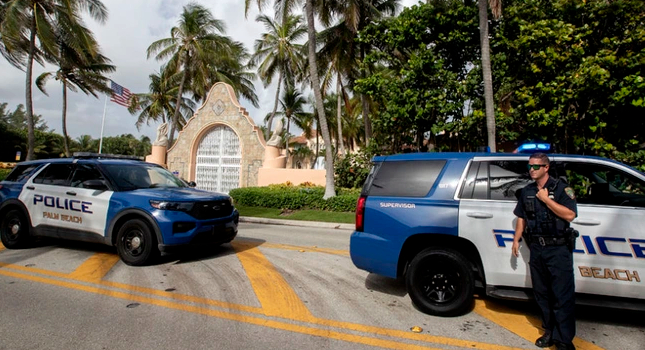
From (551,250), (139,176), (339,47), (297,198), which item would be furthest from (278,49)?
(551,250)

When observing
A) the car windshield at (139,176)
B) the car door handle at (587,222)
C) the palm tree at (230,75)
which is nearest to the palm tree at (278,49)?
the palm tree at (230,75)

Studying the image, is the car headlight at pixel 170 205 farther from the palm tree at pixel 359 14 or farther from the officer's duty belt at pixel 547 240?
the palm tree at pixel 359 14

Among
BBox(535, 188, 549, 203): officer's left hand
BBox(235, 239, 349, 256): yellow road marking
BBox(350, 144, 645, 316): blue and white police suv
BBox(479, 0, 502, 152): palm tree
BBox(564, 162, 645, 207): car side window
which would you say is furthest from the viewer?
BBox(479, 0, 502, 152): palm tree

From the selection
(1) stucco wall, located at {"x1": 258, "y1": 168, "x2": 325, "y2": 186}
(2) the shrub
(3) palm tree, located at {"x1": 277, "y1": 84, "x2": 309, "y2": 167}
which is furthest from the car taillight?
(3) palm tree, located at {"x1": 277, "y1": 84, "x2": 309, "y2": 167}

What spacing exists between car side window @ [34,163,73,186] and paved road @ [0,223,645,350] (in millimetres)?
1420

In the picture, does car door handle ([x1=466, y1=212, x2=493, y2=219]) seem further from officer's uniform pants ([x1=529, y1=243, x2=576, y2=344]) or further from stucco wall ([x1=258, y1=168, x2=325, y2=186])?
stucco wall ([x1=258, y1=168, x2=325, y2=186])

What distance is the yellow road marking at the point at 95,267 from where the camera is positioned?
205 inches

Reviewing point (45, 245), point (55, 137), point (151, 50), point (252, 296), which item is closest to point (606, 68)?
point (252, 296)

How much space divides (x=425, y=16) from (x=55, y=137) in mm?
56385

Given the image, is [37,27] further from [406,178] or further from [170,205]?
[406,178]

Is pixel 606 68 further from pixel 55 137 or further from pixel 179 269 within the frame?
pixel 55 137

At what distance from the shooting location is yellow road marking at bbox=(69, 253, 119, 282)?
5207 millimetres

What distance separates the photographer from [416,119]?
1398 cm

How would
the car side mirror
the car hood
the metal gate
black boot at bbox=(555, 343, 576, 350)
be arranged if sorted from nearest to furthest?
black boot at bbox=(555, 343, 576, 350)
the car hood
the car side mirror
the metal gate
